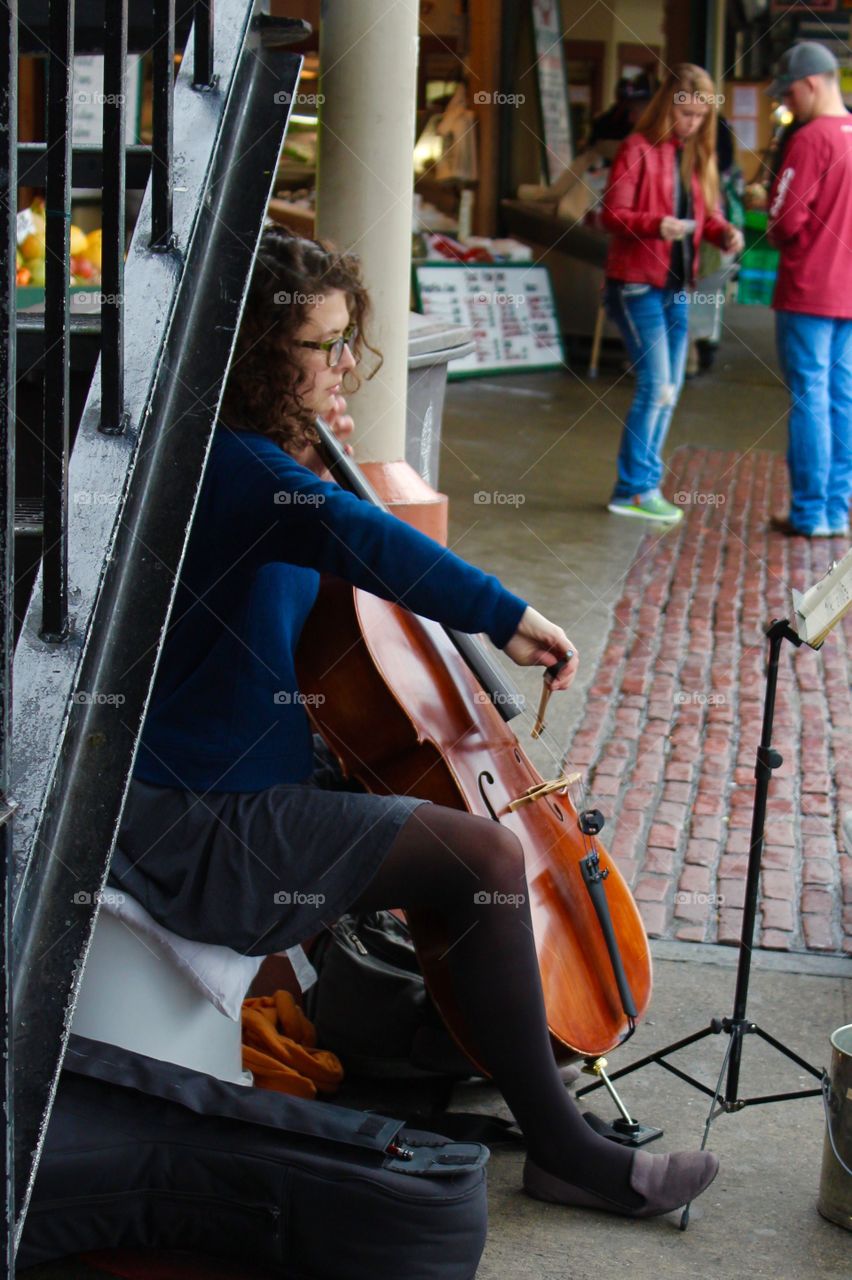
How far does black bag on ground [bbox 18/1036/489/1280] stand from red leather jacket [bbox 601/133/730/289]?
5030 millimetres

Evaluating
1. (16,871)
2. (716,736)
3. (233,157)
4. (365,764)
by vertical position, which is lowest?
(716,736)

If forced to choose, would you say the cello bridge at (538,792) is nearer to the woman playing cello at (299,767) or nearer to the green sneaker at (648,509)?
the woman playing cello at (299,767)

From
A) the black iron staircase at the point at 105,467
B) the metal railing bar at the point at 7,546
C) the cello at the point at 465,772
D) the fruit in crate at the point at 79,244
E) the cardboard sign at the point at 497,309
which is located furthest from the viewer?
the cardboard sign at the point at 497,309

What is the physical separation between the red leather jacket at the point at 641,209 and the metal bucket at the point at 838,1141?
185 inches

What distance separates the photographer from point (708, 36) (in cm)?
1277

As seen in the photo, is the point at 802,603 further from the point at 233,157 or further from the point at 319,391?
the point at 233,157

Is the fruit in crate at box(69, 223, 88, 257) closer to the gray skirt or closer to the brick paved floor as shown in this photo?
the brick paved floor

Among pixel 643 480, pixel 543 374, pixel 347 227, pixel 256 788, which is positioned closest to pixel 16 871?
pixel 256 788

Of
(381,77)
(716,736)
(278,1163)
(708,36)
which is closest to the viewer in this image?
(278,1163)

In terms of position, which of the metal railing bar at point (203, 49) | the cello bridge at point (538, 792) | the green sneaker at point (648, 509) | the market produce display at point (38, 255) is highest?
the metal railing bar at point (203, 49)

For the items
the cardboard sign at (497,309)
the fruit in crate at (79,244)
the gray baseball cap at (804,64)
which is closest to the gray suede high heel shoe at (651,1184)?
the fruit in crate at (79,244)

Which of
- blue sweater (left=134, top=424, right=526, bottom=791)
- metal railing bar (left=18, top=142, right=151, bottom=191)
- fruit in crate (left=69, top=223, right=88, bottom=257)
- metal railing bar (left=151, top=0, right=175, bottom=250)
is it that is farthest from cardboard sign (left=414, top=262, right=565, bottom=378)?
metal railing bar (left=151, top=0, right=175, bottom=250)

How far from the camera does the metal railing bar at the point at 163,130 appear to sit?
6.72 ft

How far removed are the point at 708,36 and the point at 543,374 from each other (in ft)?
14.1
